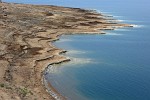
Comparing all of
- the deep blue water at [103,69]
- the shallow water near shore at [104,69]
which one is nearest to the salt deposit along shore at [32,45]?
the deep blue water at [103,69]

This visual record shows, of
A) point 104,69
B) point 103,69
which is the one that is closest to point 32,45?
point 103,69

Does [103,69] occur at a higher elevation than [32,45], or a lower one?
lower

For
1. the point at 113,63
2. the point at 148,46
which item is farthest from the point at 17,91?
the point at 148,46

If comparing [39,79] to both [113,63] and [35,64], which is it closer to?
[35,64]

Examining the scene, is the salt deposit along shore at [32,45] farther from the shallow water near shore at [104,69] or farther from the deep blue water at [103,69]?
the shallow water near shore at [104,69]

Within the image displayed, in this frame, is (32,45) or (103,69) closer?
(103,69)

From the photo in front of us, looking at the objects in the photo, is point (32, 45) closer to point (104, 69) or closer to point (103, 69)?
point (103, 69)
